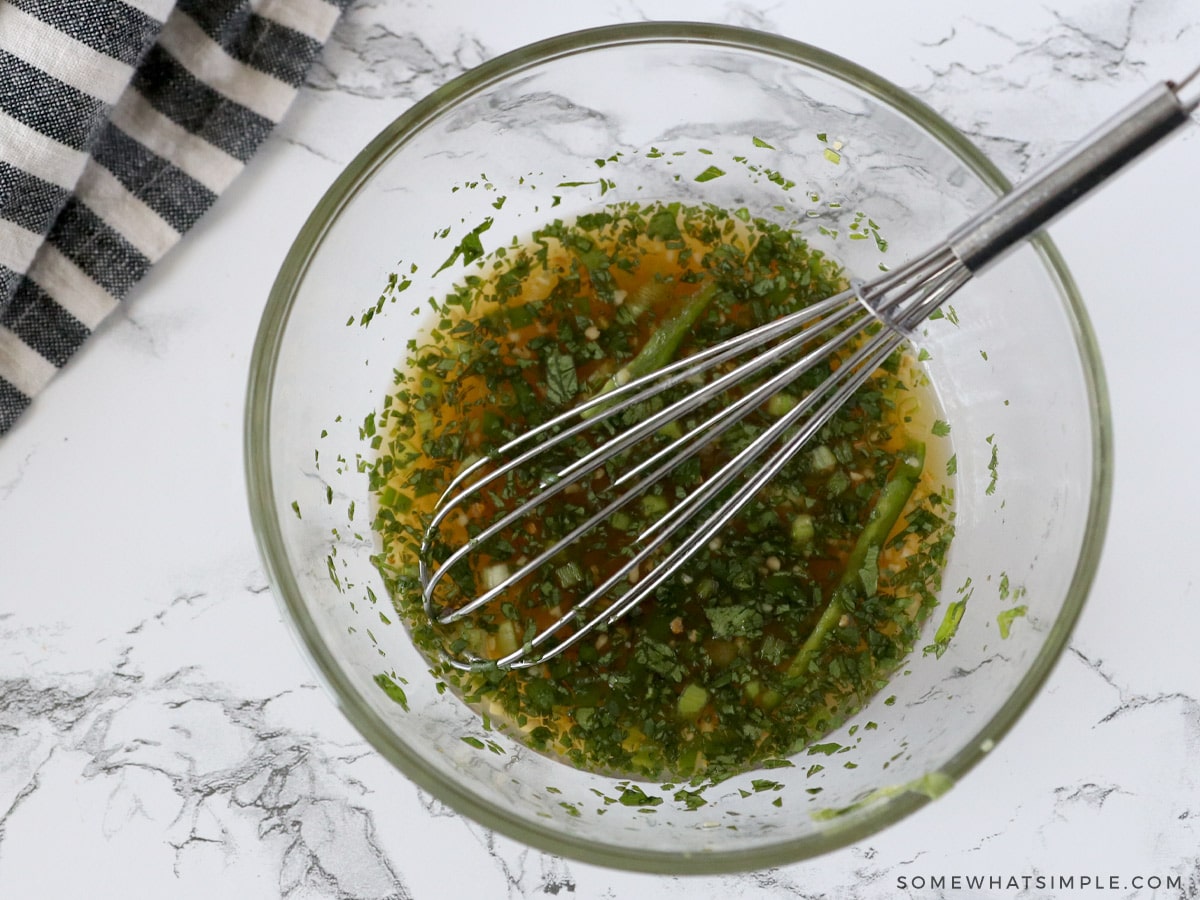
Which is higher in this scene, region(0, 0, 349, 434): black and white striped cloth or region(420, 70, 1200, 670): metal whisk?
region(0, 0, 349, 434): black and white striped cloth

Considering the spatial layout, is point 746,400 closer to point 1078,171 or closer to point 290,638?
point 1078,171

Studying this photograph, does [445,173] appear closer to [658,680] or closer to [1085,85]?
[658,680]

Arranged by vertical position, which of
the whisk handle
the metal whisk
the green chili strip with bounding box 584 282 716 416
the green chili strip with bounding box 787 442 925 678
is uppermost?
the green chili strip with bounding box 584 282 716 416

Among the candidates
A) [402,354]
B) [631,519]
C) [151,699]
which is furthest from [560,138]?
[151,699]

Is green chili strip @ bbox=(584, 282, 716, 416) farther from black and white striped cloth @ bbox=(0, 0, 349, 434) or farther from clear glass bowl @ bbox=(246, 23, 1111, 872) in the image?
black and white striped cloth @ bbox=(0, 0, 349, 434)

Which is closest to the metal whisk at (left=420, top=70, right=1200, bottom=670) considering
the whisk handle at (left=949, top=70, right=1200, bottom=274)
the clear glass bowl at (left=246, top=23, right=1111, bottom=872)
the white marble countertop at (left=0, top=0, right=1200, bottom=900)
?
the whisk handle at (left=949, top=70, right=1200, bottom=274)
